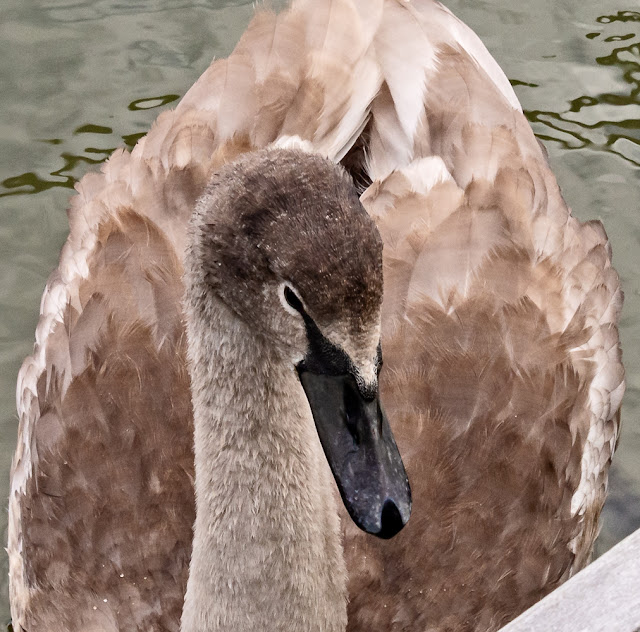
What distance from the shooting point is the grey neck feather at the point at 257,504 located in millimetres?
3326

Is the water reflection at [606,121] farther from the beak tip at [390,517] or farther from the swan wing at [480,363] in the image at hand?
the beak tip at [390,517]

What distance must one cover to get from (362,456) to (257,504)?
19.8 inches

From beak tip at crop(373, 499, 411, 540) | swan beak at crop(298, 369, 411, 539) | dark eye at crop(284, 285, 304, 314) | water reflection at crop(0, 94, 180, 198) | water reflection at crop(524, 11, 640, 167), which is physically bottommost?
water reflection at crop(0, 94, 180, 198)

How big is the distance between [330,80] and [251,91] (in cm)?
32

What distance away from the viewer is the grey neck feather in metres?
3.33

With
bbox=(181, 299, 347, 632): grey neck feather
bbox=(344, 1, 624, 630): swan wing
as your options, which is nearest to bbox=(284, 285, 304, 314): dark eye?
bbox=(181, 299, 347, 632): grey neck feather

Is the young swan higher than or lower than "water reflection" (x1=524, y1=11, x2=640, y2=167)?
higher

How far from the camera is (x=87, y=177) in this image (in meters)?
5.16

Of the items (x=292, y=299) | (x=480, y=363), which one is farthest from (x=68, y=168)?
(x=292, y=299)

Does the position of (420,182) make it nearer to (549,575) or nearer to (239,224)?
(549,575)

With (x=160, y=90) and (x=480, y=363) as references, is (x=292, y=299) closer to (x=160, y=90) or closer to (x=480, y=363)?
(x=480, y=363)

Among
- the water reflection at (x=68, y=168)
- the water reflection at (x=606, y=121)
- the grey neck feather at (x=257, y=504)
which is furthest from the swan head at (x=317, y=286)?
the water reflection at (x=606, y=121)

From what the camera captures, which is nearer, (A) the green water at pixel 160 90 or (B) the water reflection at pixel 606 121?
(A) the green water at pixel 160 90

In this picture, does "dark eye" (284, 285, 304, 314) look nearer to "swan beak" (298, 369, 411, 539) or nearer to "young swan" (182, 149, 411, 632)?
"young swan" (182, 149, 411, 632)
